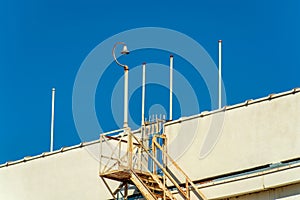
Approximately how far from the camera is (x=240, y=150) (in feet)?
129

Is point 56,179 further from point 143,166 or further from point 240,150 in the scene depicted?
point 240,150

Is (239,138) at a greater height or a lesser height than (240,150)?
greater

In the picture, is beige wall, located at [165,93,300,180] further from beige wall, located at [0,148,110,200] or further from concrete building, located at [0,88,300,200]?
beige wall, located at [0,148,110,200]

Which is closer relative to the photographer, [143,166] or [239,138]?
[239,138]

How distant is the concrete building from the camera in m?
37.8

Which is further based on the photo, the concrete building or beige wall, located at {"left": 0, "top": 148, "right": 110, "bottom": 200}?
beige wall, located at {"left": 0, "top": 148, "right": 110, "bottom": 200}

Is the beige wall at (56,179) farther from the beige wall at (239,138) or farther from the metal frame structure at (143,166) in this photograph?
the beige wall at (239,138)

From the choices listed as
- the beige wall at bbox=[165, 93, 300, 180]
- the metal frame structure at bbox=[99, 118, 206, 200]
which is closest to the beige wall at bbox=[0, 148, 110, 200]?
the metal frame structure at bbox=[99, 118, 206, 200]

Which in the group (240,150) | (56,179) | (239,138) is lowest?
(240,150)

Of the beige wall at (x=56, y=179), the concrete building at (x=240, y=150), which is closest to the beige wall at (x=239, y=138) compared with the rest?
the concrete building at (x=240, y=150)

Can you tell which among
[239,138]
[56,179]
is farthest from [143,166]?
[56,179]

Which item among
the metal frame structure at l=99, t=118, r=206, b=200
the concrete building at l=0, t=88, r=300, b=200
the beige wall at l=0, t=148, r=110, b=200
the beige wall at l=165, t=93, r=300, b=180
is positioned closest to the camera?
the concrete building at l=0, t=88, r=300, b=200

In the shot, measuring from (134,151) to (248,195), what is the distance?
5404 millimetres

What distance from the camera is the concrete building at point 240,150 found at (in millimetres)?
37844
